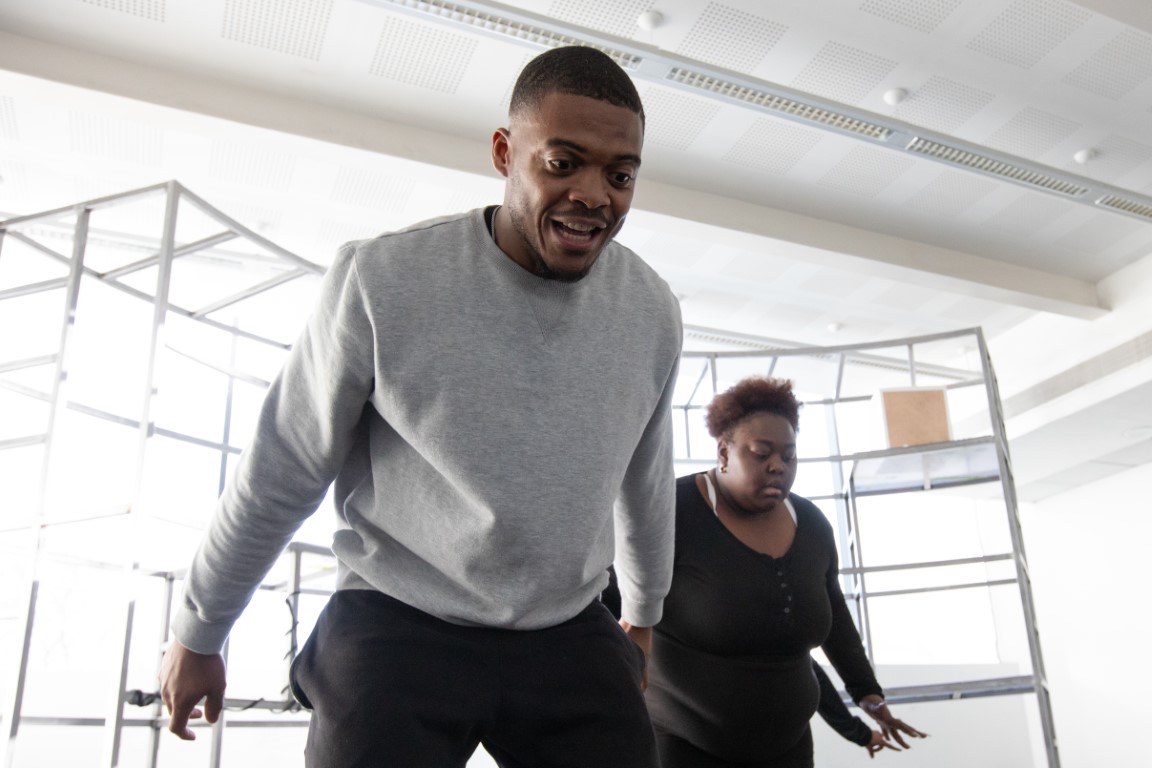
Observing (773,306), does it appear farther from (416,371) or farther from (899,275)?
(416,371)

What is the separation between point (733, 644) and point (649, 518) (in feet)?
3.03

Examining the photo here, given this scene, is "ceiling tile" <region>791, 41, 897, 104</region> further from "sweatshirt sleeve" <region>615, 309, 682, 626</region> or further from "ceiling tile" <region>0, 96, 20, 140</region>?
"sweatshirt sleeve" <region>615, 309, 682, 626</region>

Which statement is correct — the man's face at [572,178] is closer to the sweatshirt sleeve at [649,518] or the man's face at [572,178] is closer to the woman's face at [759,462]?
the sweatshirt sleeve at [649,518]

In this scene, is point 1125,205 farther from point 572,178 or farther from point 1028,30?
point 572,178

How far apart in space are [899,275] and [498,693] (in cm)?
724

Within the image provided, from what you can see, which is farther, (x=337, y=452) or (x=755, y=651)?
(x=755, y=651)

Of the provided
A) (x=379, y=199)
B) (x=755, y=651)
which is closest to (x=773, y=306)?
(x=379, y=199)

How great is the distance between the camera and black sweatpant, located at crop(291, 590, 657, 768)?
1011mm

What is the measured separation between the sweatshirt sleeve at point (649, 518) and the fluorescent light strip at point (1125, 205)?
21.5 ft

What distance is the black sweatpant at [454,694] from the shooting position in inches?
39.8

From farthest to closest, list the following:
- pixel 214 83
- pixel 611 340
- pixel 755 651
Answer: pixel 214 83 → pixel 755 651 → pixel 611 340

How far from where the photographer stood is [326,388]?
1113 millimetres

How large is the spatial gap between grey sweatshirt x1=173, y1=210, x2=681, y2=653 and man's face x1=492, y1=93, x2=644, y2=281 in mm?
55

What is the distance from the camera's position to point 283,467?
1.16 meters
